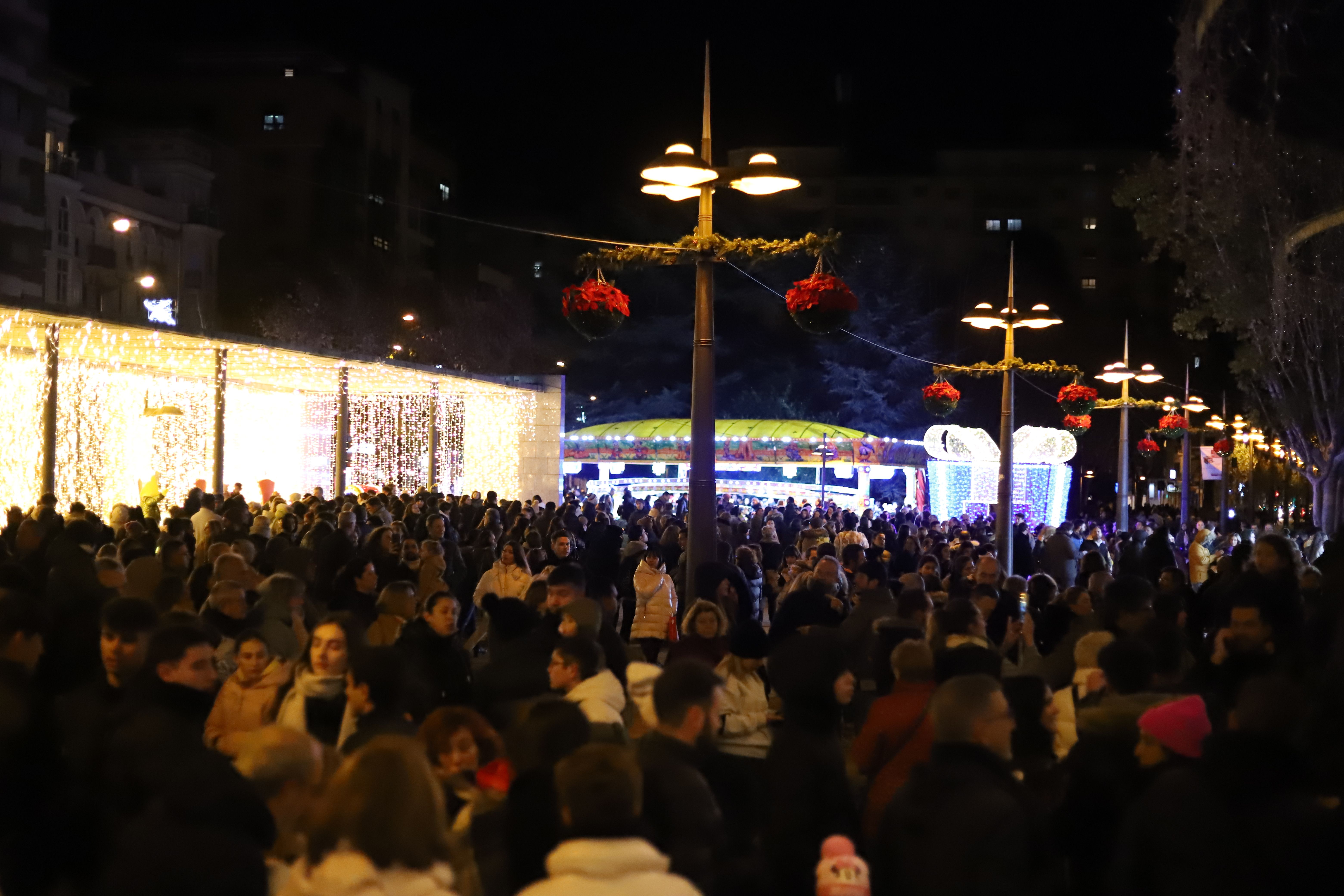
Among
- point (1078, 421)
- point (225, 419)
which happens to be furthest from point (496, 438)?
point (1078, 421)

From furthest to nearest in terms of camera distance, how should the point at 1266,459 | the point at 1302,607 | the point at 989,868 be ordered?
1. the point at 1266,459
2. the point at 1302,607
3. the point at 989,868

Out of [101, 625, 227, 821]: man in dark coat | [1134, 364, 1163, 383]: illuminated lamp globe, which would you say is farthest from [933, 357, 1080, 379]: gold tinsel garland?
[101, 625, 227, 821]: man in dark coat

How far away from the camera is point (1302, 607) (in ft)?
27.2

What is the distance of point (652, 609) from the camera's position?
11094 millimetres

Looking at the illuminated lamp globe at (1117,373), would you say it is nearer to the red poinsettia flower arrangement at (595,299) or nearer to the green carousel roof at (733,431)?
the green carousel roof at (733,431)

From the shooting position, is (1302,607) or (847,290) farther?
(847,290)

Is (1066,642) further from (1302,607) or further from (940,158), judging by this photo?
(940,158)

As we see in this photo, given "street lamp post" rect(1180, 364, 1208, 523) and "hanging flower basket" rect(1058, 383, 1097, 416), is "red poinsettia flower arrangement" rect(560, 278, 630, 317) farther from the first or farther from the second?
"street lamp post" rect(1180, 364, 1208, 523)

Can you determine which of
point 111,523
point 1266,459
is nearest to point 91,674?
point 111,523

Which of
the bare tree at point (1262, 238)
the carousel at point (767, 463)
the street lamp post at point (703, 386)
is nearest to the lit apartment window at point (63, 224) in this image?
the carousel at point (767, 463)

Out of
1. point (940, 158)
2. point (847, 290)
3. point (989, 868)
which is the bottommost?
point (989, 868)

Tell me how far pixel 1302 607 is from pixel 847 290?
15.3ft

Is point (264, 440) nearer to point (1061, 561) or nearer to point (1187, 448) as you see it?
point (1061, 561)

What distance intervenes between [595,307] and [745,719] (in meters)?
6.02
